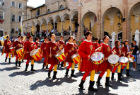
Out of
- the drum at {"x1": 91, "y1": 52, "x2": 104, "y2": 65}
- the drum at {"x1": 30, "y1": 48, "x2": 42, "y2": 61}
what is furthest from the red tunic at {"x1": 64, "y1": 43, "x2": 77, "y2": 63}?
the drum at {"x1": 91, "y1": 52, "x2": 104, "y2": 65}

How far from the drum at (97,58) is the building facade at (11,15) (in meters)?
42.5

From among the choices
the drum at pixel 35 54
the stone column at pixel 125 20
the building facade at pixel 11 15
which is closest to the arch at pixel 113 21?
the stone column at pixel 125 20

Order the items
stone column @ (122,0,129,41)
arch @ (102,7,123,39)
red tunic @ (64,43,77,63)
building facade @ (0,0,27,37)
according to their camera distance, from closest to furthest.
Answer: red tunic @ (64,43,77,63), stone column @ (122,0,129,41), arch @ (102,7,123,39), building facade @ (0,0,27,37)

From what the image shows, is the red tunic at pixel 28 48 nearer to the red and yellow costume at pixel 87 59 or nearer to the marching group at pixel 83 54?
the marching group at pixel 83 54

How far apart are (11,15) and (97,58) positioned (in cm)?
4618

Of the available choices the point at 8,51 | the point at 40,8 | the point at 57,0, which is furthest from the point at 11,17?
the point at 8,51

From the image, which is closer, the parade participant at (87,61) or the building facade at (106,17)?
the parade participant at (87,61)

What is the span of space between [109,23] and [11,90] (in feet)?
74.5

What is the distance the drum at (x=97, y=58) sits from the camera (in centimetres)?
534

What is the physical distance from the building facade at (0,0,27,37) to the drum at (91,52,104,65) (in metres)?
42.5

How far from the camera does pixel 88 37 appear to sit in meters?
5.64

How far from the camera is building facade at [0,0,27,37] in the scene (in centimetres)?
4459

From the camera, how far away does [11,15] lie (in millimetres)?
46469

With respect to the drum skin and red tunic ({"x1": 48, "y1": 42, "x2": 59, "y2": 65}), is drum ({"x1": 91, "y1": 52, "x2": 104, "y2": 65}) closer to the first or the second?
the drum skin
